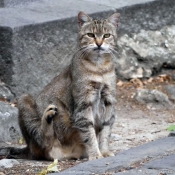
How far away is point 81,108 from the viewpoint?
6.86 metres

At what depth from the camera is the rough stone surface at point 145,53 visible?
10195 mm

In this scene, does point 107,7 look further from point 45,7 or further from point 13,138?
point 13,138

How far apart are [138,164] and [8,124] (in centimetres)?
266

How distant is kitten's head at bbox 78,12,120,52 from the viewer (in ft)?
22.7

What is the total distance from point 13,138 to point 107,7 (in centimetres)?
272

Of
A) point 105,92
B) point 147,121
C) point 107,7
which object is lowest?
point 147,121

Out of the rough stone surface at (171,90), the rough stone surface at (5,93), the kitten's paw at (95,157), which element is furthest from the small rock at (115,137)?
the rough stone surface at (171,90)

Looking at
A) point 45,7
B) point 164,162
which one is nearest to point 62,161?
point 164,162

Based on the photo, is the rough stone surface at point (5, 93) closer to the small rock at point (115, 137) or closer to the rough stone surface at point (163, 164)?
the small rock at point (115, 137)

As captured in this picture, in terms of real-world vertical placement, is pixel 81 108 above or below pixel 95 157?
above

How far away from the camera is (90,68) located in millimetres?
6973

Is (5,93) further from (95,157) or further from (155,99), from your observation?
(95,157)

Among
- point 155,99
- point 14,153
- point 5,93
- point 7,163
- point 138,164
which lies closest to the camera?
point 138,164

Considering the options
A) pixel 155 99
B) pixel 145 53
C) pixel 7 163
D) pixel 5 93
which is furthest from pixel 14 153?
pixel 145 53
